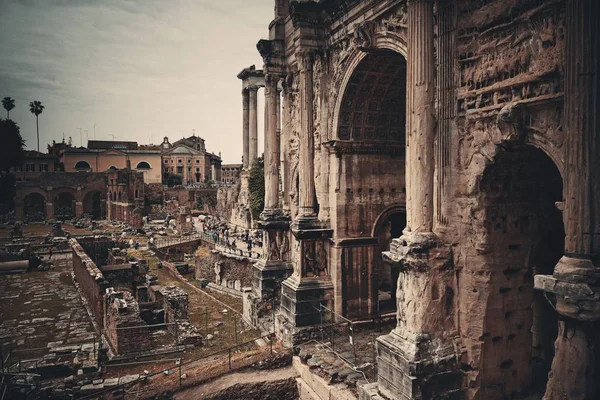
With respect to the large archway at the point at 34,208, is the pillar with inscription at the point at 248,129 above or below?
above

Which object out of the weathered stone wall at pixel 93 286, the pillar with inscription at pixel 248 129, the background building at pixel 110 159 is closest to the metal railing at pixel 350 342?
the weathered stone wall at pixel 93 286

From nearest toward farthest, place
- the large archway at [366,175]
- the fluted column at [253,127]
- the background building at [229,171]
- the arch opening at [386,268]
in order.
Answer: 1. the large archway at [366,175]
2. the arch opening at [386,268]
3. the fluted column at [253,127]
4. the background building at [229,171]

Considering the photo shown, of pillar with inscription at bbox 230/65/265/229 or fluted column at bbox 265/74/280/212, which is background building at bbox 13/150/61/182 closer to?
pillar with inscription at bbox 230/65/265/229

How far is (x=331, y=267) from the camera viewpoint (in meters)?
12.9

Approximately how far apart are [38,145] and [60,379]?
3073 inches

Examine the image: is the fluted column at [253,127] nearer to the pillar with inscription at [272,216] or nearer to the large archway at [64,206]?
the pillar with inscription at [272,216]

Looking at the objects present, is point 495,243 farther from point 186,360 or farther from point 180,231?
point 180,231

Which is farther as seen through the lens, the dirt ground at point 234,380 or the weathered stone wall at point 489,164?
the dirt ground at point 234,380

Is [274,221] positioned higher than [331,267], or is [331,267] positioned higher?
[274,221]

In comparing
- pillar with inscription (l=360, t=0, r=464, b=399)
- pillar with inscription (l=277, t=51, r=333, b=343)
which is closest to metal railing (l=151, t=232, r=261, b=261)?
pillar with inscription (l=277, t=51, r=333, b=343)

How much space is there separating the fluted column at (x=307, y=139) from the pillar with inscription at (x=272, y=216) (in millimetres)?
2434

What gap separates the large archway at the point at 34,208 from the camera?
193 ft

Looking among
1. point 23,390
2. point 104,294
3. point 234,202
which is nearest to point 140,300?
point 104,294

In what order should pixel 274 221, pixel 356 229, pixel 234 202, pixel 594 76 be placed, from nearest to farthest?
pixel 594 76 → pixel 356 229 → pixel 274 221 → pixel 234 202
